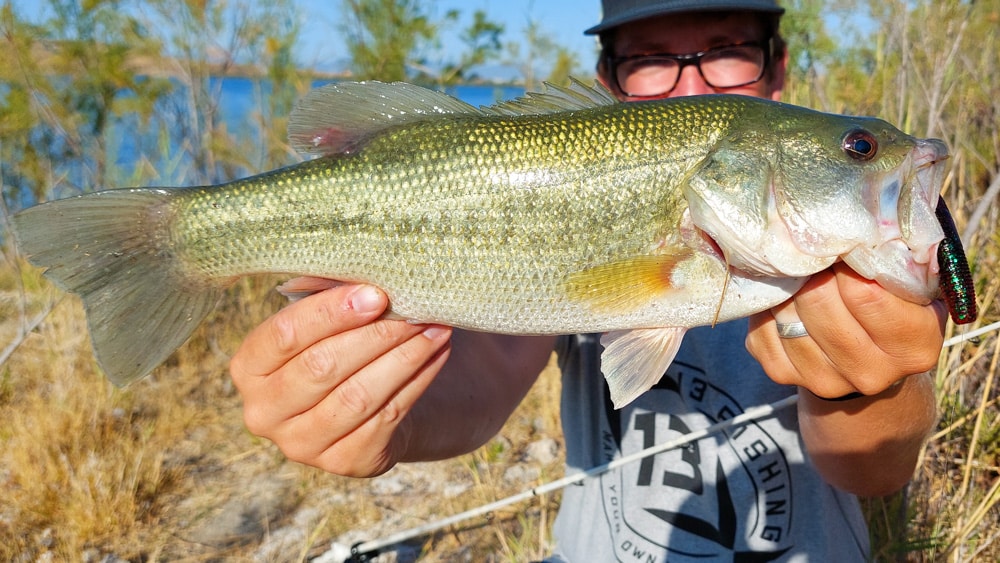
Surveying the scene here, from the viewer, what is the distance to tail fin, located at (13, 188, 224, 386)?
1.67 meters

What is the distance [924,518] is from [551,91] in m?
2.41

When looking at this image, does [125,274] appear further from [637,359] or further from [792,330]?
[792,330]

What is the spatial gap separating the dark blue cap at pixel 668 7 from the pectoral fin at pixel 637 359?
63.0 inches

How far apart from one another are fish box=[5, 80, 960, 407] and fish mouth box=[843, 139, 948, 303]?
0.05 feet

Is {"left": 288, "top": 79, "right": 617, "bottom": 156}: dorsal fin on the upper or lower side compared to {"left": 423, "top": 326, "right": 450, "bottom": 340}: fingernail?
upper

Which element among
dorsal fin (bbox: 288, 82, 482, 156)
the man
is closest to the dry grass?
the man

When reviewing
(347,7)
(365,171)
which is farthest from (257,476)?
(347,7)

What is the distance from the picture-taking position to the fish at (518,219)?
1532mm

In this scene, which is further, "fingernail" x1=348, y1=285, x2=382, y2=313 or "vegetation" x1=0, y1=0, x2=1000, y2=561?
"vegetation" x1=0, y1=0, x2=1000, y2=561

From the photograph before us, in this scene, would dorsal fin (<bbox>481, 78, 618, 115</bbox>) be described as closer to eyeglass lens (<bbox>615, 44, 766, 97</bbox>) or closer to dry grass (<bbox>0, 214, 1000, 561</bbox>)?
eyeglass lens (<bbox>615, 44, 766, 97</bbox>)

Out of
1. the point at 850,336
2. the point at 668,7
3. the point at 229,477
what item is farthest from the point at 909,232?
the point at 229,477

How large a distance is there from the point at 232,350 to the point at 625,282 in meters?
4.31

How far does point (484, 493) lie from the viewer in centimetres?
347

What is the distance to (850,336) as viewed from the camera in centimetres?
150
